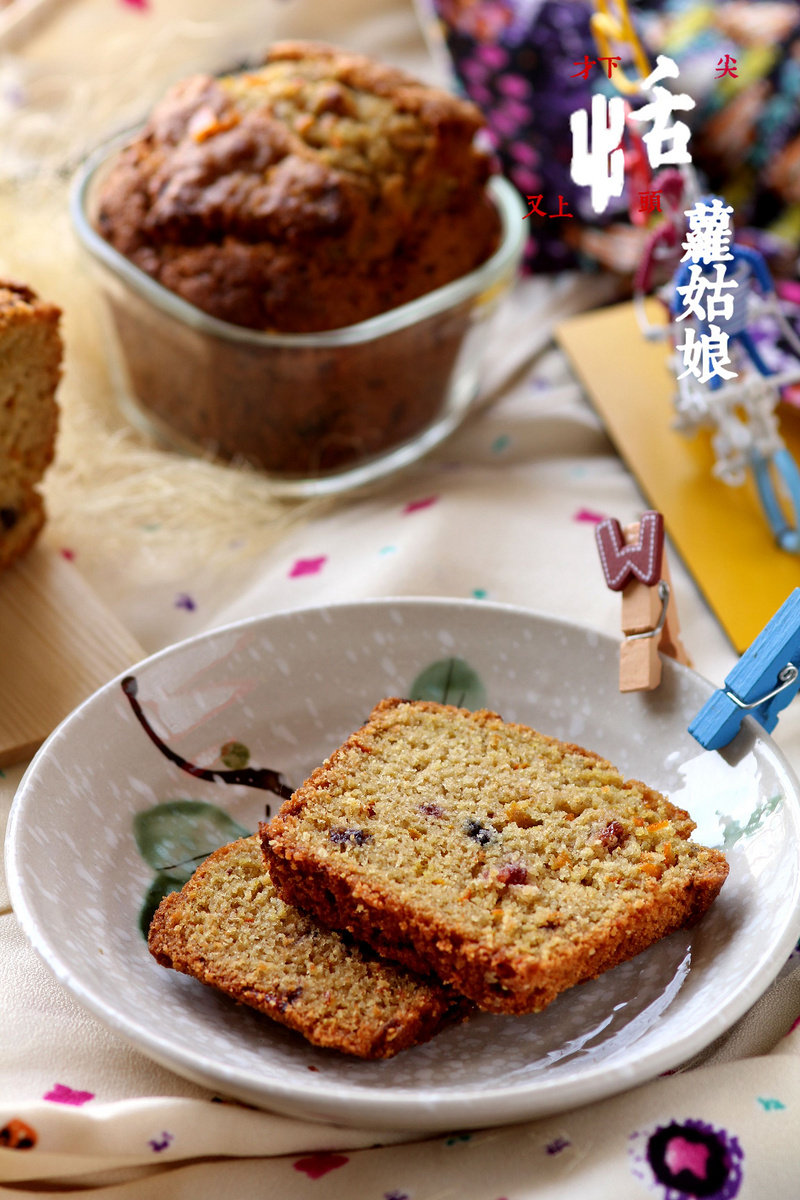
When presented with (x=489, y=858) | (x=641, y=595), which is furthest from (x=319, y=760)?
(x=641, y=595)

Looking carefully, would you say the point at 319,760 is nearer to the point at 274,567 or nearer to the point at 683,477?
the point at 274,567

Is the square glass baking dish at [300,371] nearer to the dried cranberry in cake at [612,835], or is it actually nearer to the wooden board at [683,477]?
the wooden board at [683,477]

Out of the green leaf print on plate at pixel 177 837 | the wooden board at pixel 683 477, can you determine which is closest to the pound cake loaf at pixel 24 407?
the green leaf print on plate at pixel 177 837


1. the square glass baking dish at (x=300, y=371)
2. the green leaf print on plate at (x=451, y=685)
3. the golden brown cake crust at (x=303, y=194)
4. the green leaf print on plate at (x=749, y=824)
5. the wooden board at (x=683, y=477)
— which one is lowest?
the wooden board at (x=683, y=477)

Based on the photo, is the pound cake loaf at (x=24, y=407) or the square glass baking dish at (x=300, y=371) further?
the square glass baking dish at (x=300, y=371)

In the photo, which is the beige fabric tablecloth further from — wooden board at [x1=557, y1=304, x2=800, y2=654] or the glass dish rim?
the glass dish rim

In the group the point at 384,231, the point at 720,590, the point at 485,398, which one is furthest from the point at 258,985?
the point at 485,398
